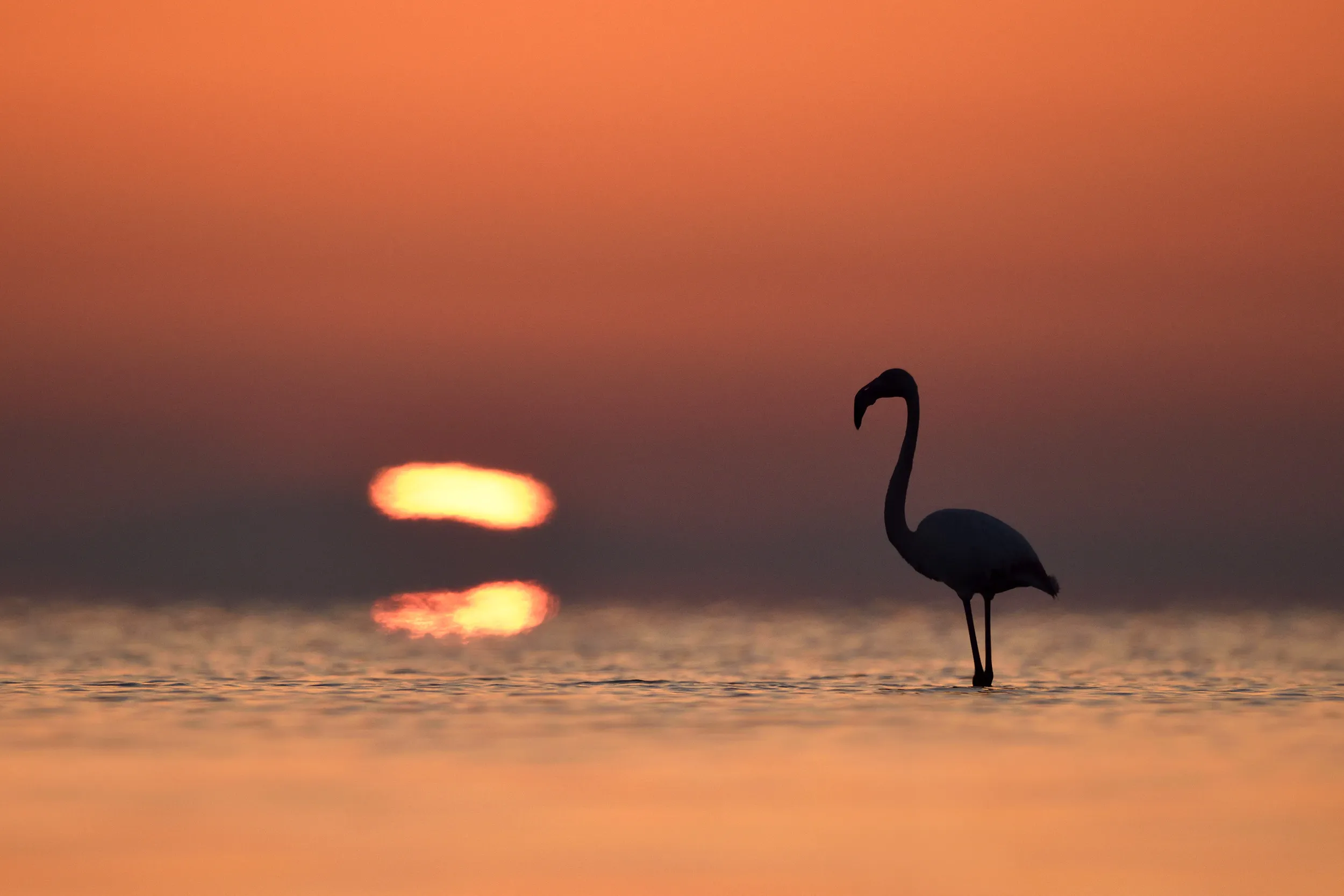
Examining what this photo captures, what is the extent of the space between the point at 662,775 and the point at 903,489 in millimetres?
7879

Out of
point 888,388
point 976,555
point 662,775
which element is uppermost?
point 888,388

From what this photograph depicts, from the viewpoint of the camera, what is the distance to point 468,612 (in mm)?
27328

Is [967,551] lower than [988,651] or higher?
higher

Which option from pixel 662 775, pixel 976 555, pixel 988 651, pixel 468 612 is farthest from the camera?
pixel 468 612

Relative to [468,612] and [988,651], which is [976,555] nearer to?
[988,651]

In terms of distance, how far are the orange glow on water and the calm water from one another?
14.6 feet

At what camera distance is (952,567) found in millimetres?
16438

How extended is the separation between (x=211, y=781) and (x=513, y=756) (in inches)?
65.3

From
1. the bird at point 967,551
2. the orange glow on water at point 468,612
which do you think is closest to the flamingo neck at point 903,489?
the bird at point 967,551

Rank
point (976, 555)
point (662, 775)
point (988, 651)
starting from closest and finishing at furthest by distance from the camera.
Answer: point (662, 775)
point (988, 651)
point (976, 555)

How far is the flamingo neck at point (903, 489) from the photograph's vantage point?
1689 centimetres

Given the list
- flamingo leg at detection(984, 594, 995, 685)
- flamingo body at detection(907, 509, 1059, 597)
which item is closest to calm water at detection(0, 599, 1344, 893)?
flamingo leg at detection(984, 594, 995, 685)

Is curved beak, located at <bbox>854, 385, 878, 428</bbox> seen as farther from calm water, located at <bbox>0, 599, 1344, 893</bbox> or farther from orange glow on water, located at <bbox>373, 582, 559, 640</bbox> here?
orange glow on water, located at <bbox>373, 582, 559, 640</bbox>

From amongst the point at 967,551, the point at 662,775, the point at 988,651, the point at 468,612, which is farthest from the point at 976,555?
the point at 468,612
